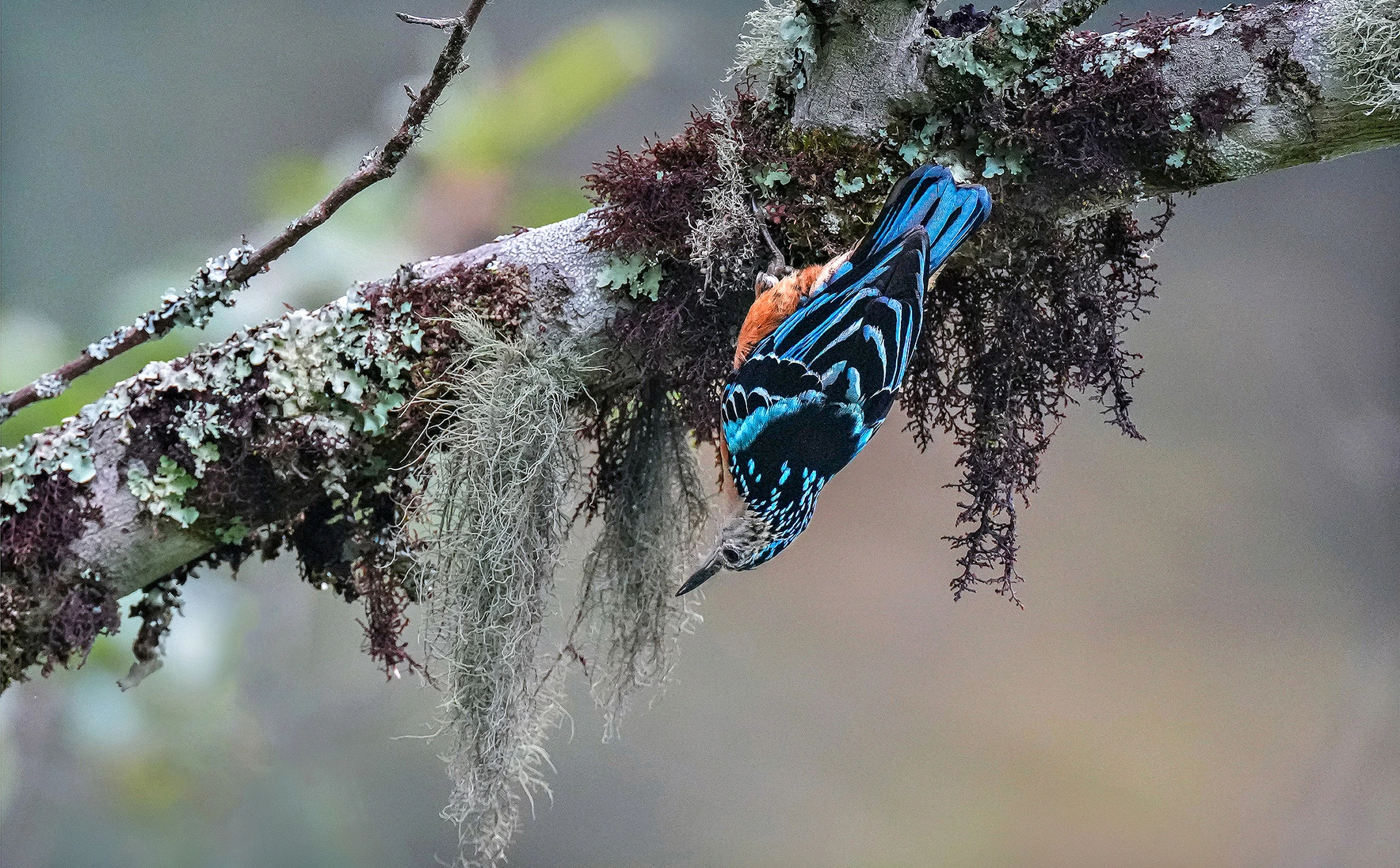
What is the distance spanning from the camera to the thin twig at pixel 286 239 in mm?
1078

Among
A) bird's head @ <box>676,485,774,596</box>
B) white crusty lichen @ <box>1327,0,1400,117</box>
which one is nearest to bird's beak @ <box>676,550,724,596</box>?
bird's head @ <box>676,485,774,596</box>

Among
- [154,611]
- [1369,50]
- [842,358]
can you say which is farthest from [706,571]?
[1369,50]

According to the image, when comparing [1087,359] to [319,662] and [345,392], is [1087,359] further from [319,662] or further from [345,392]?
→ [319,662]

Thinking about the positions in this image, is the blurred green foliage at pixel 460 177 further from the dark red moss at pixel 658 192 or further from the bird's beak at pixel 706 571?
the bird's beak at pixel 706 571

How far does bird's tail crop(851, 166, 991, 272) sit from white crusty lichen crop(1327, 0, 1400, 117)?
0.42 m

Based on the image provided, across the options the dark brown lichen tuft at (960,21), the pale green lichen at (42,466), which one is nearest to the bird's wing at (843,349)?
the dark brown lichen tuft at (960,21)

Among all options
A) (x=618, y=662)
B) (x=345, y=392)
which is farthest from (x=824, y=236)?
(x=618, y=662)

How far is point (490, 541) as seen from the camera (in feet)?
4.43

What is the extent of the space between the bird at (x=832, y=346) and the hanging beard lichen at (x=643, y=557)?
226 mm

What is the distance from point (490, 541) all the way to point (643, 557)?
0.31 metres

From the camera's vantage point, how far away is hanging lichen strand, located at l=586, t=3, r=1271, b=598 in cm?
124

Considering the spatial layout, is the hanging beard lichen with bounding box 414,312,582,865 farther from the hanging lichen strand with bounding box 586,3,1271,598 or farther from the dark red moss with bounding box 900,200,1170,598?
the dark red moss with bounding box 900,200,1170,598

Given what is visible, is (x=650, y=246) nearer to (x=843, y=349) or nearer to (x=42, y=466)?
(x=843, y=349)

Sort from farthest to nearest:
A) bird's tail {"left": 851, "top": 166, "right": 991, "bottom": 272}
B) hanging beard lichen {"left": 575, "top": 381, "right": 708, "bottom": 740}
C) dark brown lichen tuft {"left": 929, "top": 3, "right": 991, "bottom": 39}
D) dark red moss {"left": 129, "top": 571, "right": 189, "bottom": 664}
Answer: hanging beard lichen {"left": 575, "top": 381, "right": 708, "bottom": 740} < dark red moss {"left": 129, "top": 571, "right": 189, "bottom": 664} < dark brown lichen tuft {"left": 929, "top": 3, "right": 991, "bottom": 39} < bird's tail {"left": 851, "top": 166, "right": 991, "bottom": 272}
